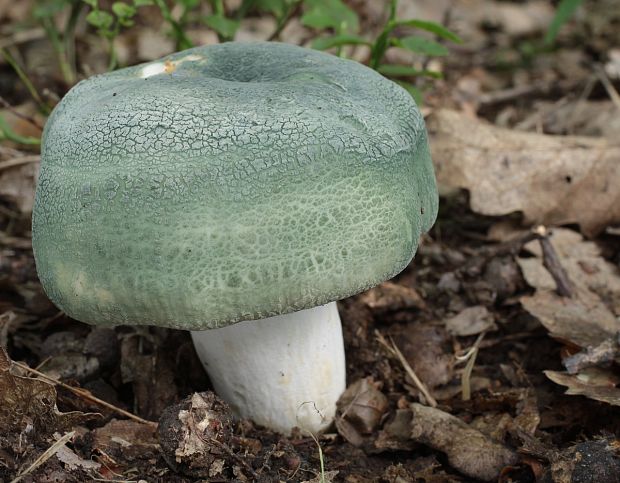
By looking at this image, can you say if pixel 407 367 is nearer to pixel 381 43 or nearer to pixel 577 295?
pixel 577 295

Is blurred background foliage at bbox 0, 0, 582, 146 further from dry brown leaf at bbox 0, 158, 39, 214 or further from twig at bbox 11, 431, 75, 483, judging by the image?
twig at bbox 11, 431, 75, 483

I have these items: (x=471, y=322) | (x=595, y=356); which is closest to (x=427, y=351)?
(x=471, y=322)

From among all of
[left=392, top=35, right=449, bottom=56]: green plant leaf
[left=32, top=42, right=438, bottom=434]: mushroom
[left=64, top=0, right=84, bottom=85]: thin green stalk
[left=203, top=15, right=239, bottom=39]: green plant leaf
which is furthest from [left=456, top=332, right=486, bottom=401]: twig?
[left=64, top=0, right=84, bottom=85]: thin green stalk

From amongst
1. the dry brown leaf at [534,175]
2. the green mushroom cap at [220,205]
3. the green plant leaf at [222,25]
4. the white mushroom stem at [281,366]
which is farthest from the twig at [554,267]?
the green plant leaf at [222,25]

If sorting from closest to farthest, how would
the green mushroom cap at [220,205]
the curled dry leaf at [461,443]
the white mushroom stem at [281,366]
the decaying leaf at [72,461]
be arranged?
the green mushroom cap at [220,205], the decaying leaf at [72,461], the curled dry leaf at [461,443], the white mushroom stem at [281,366]

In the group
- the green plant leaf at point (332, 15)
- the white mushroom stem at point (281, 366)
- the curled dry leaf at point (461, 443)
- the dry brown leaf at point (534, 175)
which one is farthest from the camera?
the dry brown leaf at point (534, 175)

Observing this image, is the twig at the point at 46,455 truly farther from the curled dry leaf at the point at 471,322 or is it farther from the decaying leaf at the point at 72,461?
the curled dry leaf at the point at 471,322

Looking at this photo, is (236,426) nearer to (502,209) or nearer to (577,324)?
(577,324)
